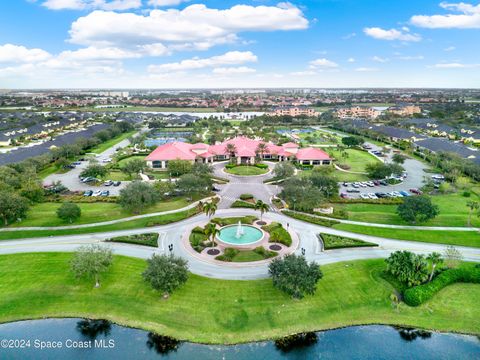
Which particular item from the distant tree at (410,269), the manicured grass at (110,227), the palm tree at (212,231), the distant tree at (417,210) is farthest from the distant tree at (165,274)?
the distant tree at (417,210)

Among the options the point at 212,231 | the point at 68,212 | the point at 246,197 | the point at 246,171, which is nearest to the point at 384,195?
the point at 246,197

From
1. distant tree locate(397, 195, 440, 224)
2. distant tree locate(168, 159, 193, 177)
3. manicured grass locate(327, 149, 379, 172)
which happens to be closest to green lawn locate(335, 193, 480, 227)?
distant tree locate(397, 195, 440, 224)

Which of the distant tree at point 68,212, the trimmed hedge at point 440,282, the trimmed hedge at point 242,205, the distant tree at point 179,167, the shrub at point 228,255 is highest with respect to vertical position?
the distant tree at point 179,167

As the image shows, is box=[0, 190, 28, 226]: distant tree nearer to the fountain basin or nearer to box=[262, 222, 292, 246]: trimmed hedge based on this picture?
the fountain basin

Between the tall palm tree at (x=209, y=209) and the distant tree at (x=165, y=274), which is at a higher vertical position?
the tall palm tree at (x=209, y=209)

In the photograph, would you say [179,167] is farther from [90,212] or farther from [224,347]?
[224,347]

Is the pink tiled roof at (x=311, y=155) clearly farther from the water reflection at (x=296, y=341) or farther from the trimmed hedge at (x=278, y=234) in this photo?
the water reflection at (x=296, y=341)
